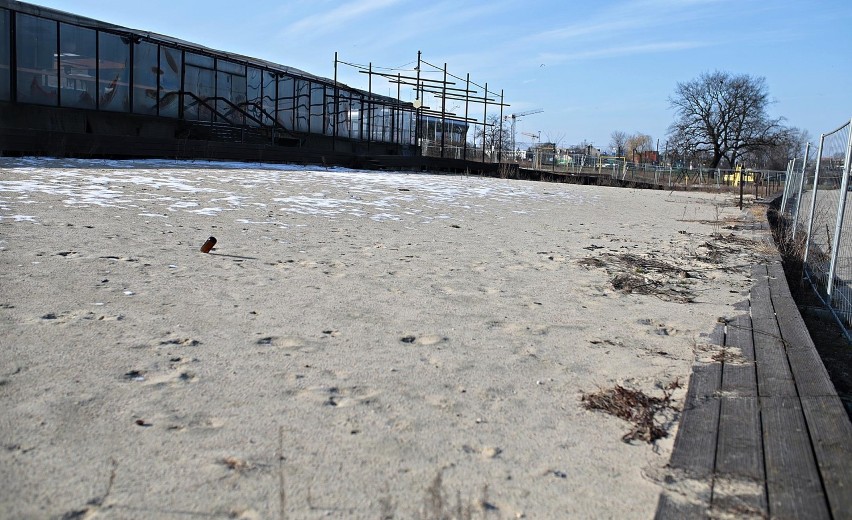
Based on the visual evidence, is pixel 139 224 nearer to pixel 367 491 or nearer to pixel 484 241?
pixel 484 241

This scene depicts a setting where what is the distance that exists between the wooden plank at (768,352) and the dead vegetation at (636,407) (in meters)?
0.52

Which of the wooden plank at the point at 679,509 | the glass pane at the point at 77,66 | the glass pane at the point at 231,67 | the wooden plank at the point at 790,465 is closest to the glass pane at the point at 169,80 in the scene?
the glass pane at the point at 231,67

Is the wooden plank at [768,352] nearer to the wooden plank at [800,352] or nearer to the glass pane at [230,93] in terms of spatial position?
the wooden plank at [800,352]

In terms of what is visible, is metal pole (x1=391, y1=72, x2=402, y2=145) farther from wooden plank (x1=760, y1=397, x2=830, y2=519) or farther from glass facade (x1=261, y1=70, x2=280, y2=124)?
wooden plank (x1=760, y1=397, x2=830, y2=519)

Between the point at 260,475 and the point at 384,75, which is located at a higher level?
the point at 384,75

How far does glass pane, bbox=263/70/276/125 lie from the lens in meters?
32.1

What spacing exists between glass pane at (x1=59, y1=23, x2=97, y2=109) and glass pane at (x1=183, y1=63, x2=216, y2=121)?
4.21 meters

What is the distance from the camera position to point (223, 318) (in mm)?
5055

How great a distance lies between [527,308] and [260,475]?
3.58m

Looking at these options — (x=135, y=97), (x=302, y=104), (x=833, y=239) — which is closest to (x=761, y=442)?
(x=833, y=239)

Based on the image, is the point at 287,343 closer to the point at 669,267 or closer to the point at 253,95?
the point at 669,267

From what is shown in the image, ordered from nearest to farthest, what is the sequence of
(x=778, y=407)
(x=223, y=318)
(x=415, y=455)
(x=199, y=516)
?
(x=199, y=516)
(x=415, y=455)
(x=778, y=407)
(x=223, y=318)

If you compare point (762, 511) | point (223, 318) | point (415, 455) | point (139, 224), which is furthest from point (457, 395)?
point (139, 224)

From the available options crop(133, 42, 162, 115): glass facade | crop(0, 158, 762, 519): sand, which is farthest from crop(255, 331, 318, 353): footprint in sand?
crop(133, 42, 162, 115): glass facade
